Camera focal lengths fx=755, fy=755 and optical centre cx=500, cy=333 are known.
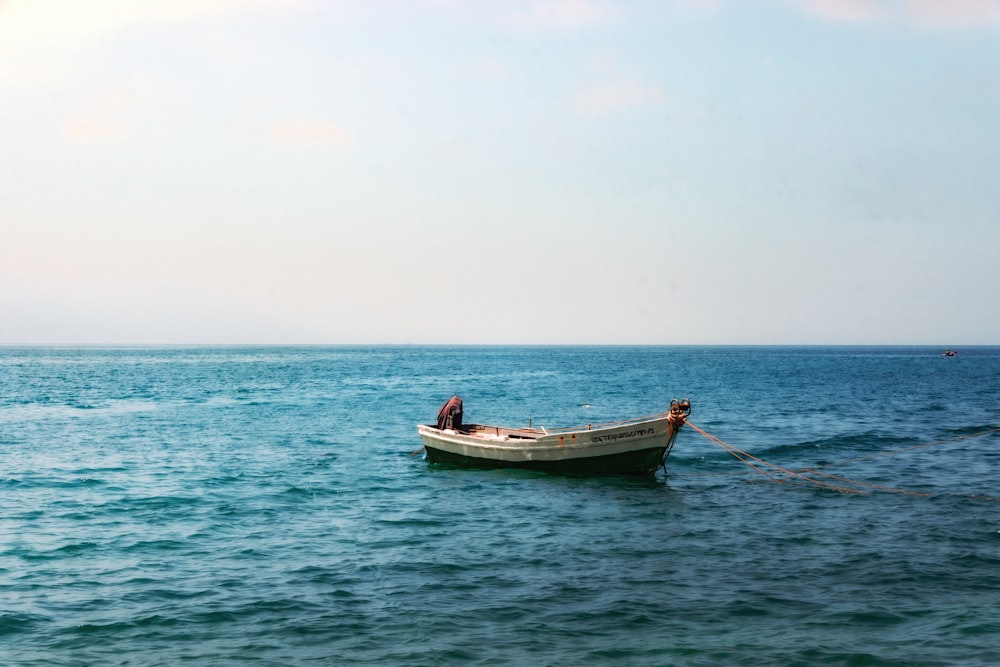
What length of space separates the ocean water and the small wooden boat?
73cm

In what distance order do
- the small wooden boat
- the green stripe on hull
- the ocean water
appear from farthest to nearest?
the green stripe on hull < the small wooden boat < the ocean water

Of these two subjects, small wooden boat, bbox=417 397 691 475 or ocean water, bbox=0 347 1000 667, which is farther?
small wooden boat, bbox=417 397 691 475

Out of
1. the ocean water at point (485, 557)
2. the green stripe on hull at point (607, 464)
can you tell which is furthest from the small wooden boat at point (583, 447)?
the ocean water at point (485, 557)

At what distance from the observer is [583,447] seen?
26.6m

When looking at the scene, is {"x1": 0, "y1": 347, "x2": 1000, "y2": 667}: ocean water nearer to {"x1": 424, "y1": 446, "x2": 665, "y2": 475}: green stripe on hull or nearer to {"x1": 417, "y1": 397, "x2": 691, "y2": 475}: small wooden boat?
{"x1": 424, "y1": 446, "x2": 665, "y2": 475}: green stripe on hull

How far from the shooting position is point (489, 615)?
13.4 meters

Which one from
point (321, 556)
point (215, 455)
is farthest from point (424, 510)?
point (215, 455)

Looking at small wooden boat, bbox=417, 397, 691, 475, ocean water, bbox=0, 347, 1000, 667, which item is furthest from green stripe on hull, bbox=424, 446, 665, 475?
ocean water, bbox=0, 347, 1000, 667

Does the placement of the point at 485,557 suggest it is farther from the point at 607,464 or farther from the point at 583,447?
the point at 607,464

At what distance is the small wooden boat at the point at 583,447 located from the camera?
25.8m

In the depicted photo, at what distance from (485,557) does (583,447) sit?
1002cm

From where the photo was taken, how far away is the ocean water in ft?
A: 39.8

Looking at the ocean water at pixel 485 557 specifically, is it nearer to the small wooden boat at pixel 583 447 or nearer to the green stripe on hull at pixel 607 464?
the green stripe on hull at pixel 607 464

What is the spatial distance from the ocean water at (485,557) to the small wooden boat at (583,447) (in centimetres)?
73
